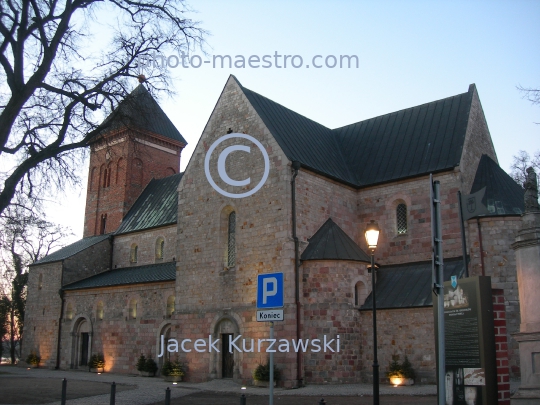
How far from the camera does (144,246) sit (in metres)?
35.5

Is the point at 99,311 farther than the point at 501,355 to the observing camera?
Yes

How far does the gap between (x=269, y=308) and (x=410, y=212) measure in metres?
15.7

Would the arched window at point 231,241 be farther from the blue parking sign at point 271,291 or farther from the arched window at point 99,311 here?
the blue parking sign at point 271,291

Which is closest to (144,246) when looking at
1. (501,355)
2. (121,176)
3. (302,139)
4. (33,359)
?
(121,176)

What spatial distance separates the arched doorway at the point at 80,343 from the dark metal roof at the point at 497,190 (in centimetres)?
2289

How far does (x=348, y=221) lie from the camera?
26438 millimetres

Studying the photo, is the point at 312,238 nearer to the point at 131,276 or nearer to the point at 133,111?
the point at 133,111

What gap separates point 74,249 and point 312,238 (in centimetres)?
2121

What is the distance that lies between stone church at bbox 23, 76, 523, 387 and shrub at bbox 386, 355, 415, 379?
311 millimetres

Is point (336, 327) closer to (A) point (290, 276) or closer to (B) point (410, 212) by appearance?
(A) point (290, 276)

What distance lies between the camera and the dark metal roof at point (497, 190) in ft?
74.0

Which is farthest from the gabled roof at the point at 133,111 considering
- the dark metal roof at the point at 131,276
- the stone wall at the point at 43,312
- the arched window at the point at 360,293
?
the stone wall at the point at 43,312

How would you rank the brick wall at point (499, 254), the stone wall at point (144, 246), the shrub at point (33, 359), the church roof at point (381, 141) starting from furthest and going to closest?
the shrub at point (33, 359) → the stone wall at point (144, 246) → the church roof at point (381, 141) → the brick wall at point (499, 254)

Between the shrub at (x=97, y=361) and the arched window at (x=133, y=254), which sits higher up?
the arched window at (x=133, y=254)
